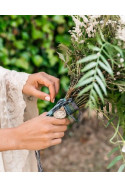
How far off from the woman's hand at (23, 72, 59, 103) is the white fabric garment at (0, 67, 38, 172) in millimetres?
38

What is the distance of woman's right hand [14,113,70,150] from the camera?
0.98 metres

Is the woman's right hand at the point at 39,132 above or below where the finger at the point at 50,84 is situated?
below

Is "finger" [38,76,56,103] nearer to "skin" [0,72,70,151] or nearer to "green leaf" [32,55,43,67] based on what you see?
"skin" [0,72,70,151]

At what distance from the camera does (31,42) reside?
2453 mm

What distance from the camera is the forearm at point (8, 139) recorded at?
1.03 m

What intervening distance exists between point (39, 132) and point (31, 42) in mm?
1596

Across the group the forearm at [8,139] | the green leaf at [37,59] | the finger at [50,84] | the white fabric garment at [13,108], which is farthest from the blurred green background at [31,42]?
the forearm at [8,139]

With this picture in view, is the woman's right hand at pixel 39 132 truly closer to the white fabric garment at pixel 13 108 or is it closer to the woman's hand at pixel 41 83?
the woman's hand at pixel 41 83

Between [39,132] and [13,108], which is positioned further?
[13,108]

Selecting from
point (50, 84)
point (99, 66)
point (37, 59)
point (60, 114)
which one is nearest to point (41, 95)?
point (50, 84)

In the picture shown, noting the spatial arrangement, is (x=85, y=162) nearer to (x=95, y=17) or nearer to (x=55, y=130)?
(x=55, y=130)

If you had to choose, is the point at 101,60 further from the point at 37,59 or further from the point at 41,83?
the point at 37,59

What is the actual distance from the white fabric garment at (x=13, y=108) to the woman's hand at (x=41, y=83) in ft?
0.13
